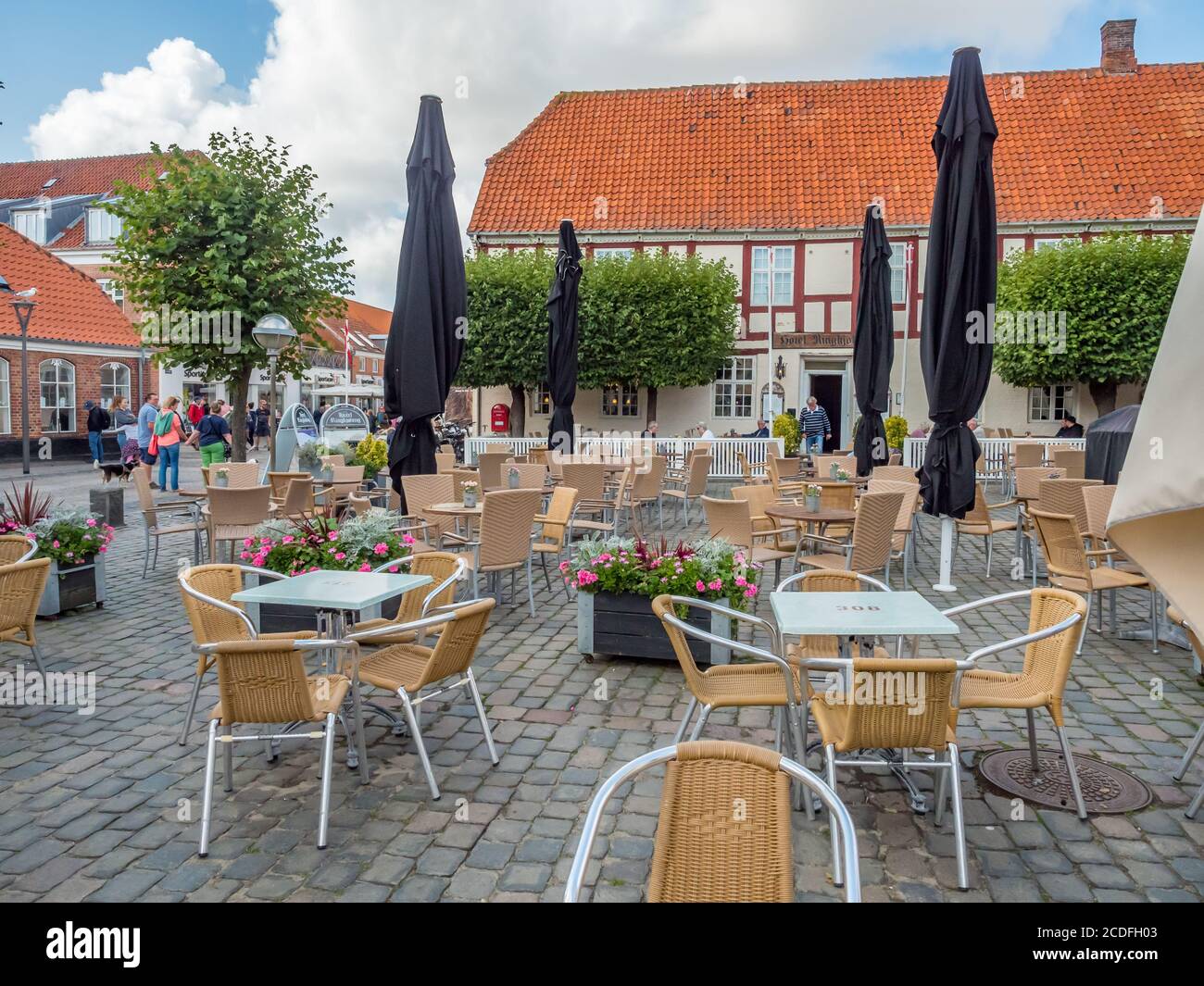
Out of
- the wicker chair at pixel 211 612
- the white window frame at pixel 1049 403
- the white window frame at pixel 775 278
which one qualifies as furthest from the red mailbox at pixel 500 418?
the wicker chair at pixel 211 612

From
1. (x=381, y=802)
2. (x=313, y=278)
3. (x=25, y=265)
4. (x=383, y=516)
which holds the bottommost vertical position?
(x=381, y=802)

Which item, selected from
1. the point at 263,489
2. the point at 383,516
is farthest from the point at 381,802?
the point at 263,489

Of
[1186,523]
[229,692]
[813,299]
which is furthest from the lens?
[813,299]

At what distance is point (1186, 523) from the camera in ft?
4.56

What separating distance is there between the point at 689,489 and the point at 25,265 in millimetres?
24757

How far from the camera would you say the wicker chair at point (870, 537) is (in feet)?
23.0

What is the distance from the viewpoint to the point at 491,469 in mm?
11766

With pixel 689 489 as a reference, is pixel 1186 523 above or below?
above

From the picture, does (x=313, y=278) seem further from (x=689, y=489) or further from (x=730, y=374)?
(x=730, y=374)

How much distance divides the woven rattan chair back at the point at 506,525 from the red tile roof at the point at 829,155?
21103 mm

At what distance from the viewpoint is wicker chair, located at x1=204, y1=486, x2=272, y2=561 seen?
8.43m

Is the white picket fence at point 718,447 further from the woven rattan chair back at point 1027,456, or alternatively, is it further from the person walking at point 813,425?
the woven rattan chair back at point 1027,456

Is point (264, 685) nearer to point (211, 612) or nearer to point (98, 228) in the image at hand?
point (211, 612)

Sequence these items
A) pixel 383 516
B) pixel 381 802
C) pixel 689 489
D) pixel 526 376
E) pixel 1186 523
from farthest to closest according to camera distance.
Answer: pixel 526 376 < pixel 689 489 < pixel 383 516 < pixel 381 802 < pixel 1186 523
